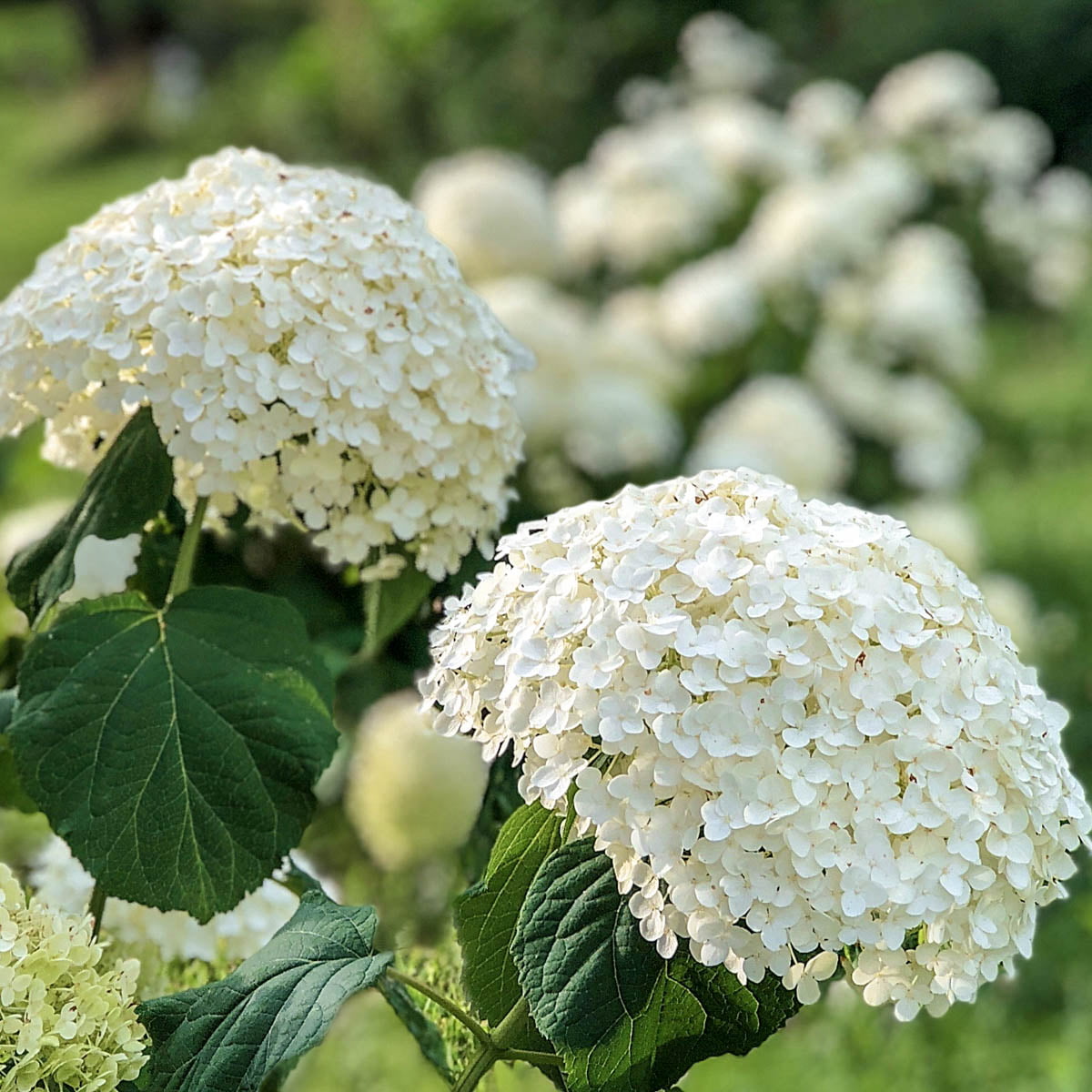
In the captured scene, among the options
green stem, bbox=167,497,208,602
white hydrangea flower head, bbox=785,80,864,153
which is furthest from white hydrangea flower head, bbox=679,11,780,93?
green stem, bbox=167,497,208,602

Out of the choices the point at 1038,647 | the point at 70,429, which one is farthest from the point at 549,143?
the point at 70,429

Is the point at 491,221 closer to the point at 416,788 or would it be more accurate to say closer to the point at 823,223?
the point at 823,223

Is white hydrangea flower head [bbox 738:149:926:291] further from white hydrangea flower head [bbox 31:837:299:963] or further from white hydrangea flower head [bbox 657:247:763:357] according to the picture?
white hydrangea flower head [bbox 31:837:299:963]

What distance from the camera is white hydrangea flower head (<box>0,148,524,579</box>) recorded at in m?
0.80

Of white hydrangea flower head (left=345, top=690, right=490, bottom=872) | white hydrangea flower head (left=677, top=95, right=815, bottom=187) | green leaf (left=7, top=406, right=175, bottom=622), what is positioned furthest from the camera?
white hydrangea flower head (left=677, top=95, right=815, bottom=187)

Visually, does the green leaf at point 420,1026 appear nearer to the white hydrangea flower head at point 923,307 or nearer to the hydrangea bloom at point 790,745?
the hydrangea bloom at point 790,745

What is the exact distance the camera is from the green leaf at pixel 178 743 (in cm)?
77

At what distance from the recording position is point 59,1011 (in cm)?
66

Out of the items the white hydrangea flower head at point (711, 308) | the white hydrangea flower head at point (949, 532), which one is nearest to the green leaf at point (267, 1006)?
the white hydrangea flower head at point (949, 532)

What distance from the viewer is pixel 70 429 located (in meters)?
0.93

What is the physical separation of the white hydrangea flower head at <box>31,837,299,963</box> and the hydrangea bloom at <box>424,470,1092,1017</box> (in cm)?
38

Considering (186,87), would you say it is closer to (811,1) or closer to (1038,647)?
(811,1)

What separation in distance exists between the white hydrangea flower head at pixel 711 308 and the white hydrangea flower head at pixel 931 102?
2.28ft

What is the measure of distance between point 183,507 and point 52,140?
12.2 metres
